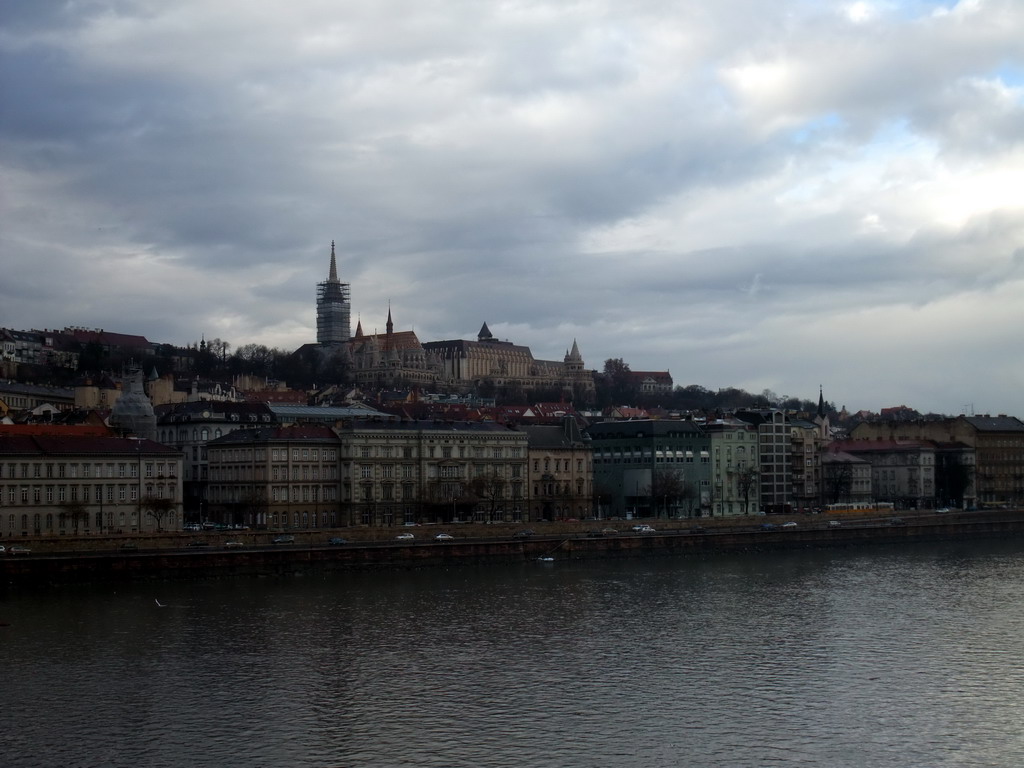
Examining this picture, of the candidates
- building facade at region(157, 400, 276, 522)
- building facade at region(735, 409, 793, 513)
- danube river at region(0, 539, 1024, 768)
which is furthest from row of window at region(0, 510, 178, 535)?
building facade at region(735, 409, 793, 513)

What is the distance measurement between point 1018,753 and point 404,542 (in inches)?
1584

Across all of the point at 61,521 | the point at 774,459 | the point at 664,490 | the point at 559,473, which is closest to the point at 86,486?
the point at 61,521

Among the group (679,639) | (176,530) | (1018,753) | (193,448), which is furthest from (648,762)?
(193,448)

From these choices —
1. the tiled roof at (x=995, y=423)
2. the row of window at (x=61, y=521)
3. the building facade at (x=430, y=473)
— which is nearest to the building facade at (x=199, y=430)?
the building facade at (x=430, y=473)

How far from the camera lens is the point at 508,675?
3447 centimetres

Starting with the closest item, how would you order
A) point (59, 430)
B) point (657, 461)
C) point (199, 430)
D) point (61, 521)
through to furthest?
point (61, 521)
point (59, 430)
point (199, 430)
point (657, 461)

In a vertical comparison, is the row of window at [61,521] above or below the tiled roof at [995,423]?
below

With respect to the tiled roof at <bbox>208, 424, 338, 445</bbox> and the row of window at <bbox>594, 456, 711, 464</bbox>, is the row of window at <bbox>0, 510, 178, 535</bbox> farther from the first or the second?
the row of window at <bbox>594, 456, 711, 464</bbox>

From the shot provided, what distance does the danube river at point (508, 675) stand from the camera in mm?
27344

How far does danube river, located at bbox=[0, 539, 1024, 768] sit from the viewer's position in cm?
2734

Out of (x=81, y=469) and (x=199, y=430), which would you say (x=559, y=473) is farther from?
(x=81, y=469)

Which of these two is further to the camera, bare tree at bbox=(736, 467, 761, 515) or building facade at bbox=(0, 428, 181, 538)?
bare tree at bbox=(736, 467, 761, 515)

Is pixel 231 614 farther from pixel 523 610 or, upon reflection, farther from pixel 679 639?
pixel 679 639

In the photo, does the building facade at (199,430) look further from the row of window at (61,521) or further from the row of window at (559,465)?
the row of window at (559,465)
